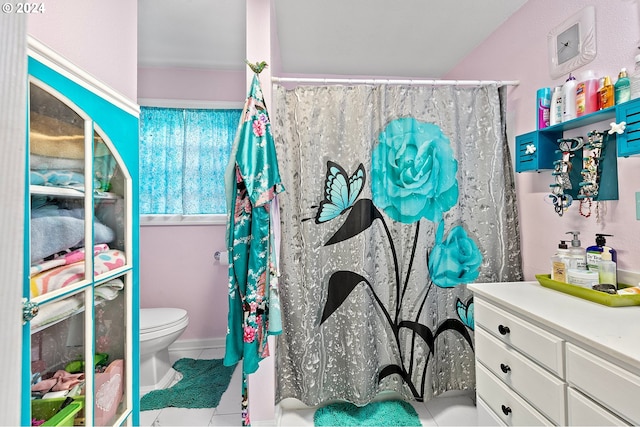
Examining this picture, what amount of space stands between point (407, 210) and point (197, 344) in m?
2.13

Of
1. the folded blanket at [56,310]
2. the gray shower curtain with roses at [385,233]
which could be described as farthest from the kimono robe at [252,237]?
the folded blanket at [56,310]

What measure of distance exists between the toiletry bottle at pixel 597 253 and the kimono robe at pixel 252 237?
1.40 meters

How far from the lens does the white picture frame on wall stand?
1.36 meters

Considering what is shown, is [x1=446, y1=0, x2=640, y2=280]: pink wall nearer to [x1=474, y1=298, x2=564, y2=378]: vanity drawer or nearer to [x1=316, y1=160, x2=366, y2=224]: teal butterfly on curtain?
[x1=474, y1=298, x2=564, y2=378]: vanity drawer

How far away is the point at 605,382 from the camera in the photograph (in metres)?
0.82

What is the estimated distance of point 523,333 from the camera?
1.11m

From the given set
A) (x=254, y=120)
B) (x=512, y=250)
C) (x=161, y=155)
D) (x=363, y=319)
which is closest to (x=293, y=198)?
(x=254, y=120)

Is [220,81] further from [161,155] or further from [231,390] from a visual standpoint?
[231,390]

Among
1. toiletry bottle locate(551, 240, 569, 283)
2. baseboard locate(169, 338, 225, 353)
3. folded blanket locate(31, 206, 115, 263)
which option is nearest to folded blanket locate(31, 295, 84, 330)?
→ folded blanket locate(31, 206, 115, 263)

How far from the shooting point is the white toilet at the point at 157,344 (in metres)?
1.85

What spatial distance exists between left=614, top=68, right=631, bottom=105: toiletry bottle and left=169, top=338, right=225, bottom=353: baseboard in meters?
Result: 2.93

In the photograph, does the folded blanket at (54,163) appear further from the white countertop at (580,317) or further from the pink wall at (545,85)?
the pink wall at (545,85)

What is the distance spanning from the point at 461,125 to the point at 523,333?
1.14 metres

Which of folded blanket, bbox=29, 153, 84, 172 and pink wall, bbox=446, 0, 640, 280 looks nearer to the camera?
folded blanket, bbox=29, 153, 84, 172
